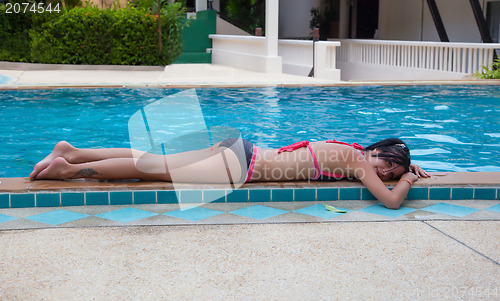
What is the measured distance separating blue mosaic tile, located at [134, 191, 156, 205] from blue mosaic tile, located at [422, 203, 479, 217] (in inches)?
72.0

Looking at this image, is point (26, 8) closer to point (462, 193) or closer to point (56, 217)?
point (56, 217)

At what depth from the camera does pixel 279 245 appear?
3.09 m

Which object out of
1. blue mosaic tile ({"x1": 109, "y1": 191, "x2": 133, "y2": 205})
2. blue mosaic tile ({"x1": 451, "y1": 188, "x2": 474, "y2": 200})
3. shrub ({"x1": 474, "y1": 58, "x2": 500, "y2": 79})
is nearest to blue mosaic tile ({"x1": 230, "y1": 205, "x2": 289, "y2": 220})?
blue mosaic tile ({"x1": 109, "y1": 191, "x2": 133, "y2": 205})

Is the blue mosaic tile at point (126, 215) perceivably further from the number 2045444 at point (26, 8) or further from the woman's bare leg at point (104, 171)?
the number 2045444 at point (26, 8)

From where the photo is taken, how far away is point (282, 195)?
13.1 ft

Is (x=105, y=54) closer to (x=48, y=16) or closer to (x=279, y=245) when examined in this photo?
(x=48, y=16)

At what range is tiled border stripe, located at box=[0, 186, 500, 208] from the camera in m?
3.80

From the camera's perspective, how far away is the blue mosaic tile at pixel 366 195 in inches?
157

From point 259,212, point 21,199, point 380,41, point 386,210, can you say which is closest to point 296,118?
point 386,210

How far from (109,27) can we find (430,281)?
1497cm

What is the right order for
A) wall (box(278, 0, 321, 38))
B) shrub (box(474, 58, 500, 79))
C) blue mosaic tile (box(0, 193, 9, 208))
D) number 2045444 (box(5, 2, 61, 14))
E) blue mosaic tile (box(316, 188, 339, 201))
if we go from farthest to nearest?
wall (box(278, 0, 321, 38)) < number 2045444 (box(5, 2, 61, 14)) < shrub (box(474, 58, 500, 79)) < blue mosaic tile (box(316, 188, 339, 201)) < blue mosaic tile (box(0, 193, 9, 208))

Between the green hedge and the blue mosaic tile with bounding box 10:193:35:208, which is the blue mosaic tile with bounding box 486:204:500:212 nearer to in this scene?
the blue mosaic tile with bounding box 10:193:35:208

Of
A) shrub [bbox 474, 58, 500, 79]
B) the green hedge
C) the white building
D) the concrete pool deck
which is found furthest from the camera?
the green hedge

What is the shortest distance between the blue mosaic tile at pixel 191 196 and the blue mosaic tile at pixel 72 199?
0.67 metres
